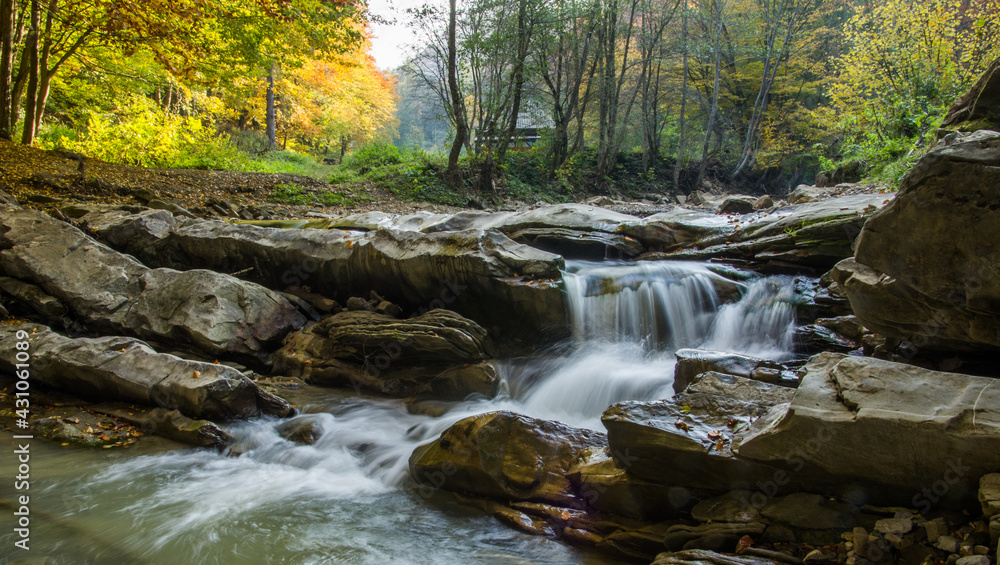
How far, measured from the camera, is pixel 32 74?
14.1 m

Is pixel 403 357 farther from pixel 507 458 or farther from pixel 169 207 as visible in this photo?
pixel 169 207

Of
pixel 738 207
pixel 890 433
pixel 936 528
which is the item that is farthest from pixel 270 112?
pixel 936 528

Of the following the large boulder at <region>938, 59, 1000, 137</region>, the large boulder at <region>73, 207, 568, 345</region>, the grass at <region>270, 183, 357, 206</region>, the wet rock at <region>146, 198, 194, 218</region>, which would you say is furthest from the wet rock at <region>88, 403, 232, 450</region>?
the grass at <region>270, 183, 357, 206</region>

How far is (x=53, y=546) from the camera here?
3.61 metres

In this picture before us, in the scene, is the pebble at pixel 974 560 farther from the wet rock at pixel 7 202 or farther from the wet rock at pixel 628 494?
the wet rock at pixel 7 202

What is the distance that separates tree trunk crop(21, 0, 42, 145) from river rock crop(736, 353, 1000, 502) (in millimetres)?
18079

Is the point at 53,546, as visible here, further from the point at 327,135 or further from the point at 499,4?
the point at 327,135

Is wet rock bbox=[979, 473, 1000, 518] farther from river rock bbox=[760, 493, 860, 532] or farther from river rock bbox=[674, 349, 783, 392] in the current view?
river rock bbox=[674, 349, 783, 392]

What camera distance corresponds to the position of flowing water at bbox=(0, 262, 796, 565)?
377cm

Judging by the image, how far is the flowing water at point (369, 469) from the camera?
12.4 ft

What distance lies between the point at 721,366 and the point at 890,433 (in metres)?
2.14

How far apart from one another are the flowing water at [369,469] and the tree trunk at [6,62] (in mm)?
14255

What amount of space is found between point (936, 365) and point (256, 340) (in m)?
8.16

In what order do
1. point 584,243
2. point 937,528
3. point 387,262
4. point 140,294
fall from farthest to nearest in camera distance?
point 584,243
point 387,262
point 140,294
point 937,528
